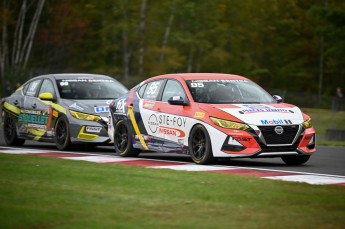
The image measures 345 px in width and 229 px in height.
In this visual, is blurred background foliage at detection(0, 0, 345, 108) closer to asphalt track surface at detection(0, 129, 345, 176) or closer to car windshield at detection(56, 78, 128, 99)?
car windshield at detection(56, 78, 128, 99)

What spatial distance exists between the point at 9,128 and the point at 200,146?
6.91 meters

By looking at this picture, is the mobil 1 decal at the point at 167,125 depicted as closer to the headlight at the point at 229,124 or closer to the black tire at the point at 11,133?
the headlight at the point at 229,124

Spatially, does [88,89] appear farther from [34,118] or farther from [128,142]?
[128,142]

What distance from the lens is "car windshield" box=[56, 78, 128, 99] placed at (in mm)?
20047

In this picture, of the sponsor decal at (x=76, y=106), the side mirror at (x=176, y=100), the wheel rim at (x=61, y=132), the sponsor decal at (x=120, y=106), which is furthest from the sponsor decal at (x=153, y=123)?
the wheel rim at (x=61, y=132)

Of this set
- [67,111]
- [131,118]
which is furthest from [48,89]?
[131,118]

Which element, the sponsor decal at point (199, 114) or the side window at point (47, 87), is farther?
the side window at point (47, 87)

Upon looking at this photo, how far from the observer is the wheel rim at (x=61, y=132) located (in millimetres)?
19484

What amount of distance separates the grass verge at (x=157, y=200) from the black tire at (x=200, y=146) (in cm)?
172

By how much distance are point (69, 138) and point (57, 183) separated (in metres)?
7.49

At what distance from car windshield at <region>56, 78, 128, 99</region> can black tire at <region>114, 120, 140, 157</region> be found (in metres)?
2.32

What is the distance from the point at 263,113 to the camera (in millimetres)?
15281

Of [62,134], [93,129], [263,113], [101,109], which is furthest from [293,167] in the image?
[62,134]

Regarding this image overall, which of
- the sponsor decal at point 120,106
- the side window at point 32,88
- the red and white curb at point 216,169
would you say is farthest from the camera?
the side window at point 32,88
